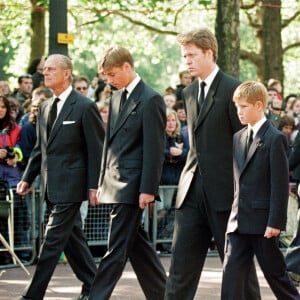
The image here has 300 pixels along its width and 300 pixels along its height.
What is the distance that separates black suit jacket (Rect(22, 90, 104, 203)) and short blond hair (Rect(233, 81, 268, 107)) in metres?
1.95

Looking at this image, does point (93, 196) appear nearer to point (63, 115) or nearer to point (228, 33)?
point (63, 115)

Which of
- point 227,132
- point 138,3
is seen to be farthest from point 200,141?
point 138,3

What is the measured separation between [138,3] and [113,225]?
1711cm

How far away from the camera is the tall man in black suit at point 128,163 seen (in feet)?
27.0

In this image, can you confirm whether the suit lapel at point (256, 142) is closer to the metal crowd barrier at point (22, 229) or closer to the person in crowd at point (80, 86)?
the metal crowd barrier at point (22, 229)

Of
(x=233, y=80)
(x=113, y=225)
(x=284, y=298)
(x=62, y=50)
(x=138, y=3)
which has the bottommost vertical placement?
(x=284, y=298)

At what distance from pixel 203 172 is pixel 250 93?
Result: 0.69 meters

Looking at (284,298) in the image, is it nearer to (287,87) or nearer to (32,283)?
(32,283)

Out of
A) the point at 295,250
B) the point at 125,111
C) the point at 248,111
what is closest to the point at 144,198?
the point at 125,111

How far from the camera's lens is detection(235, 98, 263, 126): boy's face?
24.6 ft

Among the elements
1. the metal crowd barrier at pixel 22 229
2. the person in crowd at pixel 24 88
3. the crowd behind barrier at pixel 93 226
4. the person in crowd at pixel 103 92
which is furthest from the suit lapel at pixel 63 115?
the person in crowd at pixel 24 88

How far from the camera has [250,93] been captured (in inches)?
294

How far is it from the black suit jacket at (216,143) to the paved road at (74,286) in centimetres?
241

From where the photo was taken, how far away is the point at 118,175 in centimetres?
834
